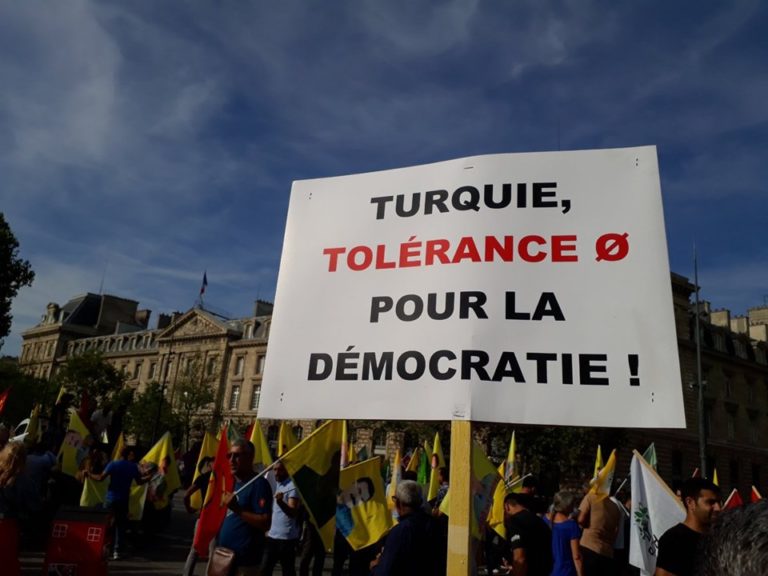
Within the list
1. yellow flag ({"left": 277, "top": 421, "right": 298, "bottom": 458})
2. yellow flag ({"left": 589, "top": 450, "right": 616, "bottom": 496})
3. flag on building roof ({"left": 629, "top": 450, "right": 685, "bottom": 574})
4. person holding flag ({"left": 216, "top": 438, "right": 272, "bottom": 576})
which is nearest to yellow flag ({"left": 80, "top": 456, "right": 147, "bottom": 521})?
yellow flag ({"left": 277, "top": 421, "right": 298, "bottom": 458})

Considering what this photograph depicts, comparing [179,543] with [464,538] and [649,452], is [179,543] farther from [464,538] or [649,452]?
[464,538]

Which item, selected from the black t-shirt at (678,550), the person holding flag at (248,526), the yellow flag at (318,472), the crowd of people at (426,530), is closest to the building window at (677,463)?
the crowd of people at (426,530)

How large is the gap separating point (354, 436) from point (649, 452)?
38.0 metres

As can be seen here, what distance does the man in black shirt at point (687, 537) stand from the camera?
3586 millimetres

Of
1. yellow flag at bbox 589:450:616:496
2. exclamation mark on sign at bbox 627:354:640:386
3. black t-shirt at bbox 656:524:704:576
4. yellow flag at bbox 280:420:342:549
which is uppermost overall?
exclamation mark on sign at bbox 627:354:640:386

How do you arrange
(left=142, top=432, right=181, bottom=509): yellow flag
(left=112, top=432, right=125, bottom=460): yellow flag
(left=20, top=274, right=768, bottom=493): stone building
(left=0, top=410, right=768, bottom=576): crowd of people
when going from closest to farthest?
(left=0, top=410, right=768, bottom=576): crowd of people
(left=112, top=432, right=125, bottom=460): yellow flag
(left=142, top=432, right=181, bottom=509): yellow flag
(left=20, top=274, right=768, bottom=493): stone building

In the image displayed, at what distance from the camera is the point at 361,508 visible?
7.46 meters

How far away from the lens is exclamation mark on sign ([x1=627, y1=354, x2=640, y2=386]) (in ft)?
9.39

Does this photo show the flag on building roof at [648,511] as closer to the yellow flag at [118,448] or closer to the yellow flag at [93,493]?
the yellow flag at [93,493]

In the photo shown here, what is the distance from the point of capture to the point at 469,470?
2.90 meters

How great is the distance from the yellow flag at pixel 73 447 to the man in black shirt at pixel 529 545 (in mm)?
8249

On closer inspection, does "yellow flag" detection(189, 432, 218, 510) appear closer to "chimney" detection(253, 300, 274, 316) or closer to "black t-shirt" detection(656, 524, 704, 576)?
"black t-shirt" detection(656, 524, 704, 576)

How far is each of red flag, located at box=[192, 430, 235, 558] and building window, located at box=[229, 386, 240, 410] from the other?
2171 inches

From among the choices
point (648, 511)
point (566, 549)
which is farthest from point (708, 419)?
point (566, 549)
